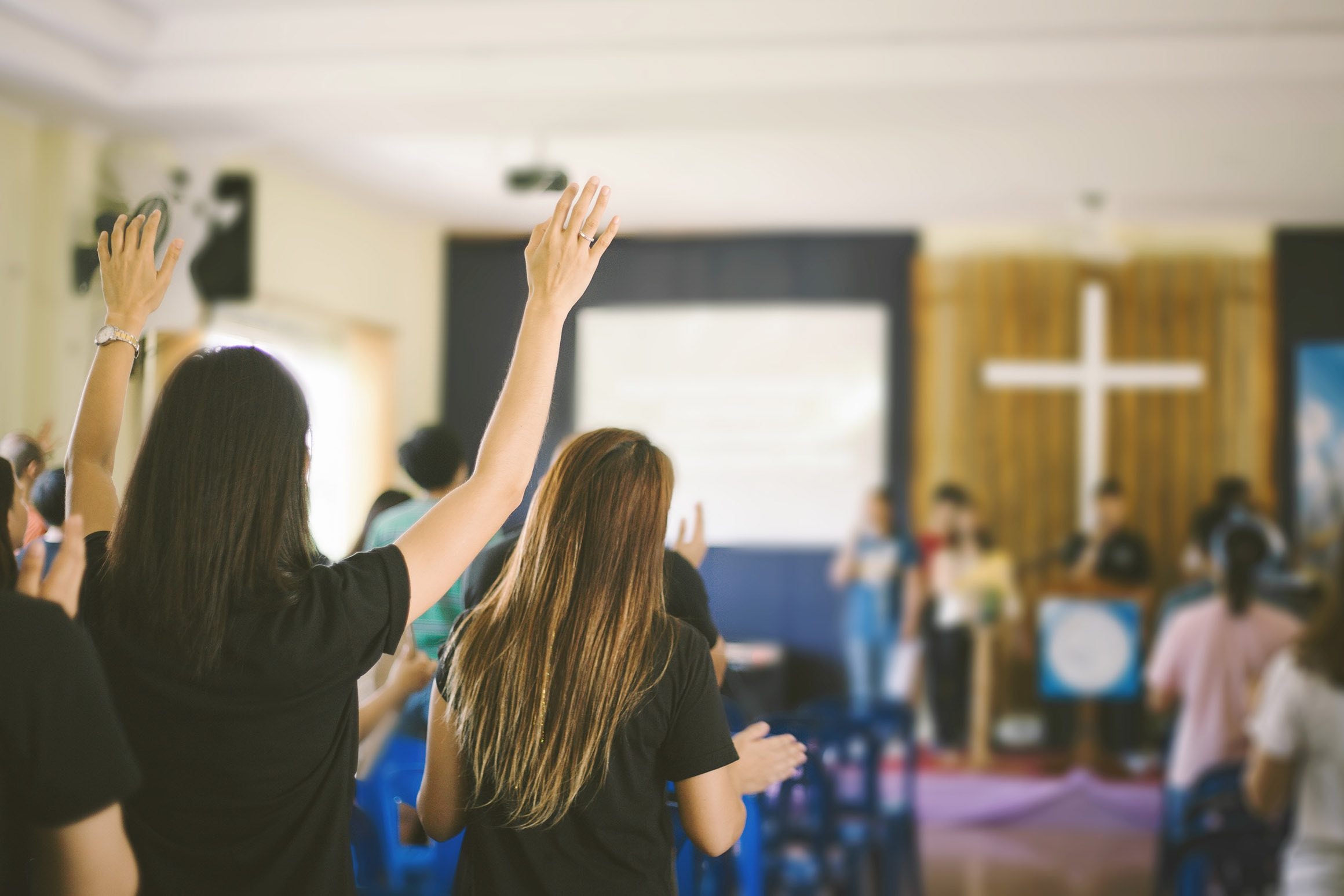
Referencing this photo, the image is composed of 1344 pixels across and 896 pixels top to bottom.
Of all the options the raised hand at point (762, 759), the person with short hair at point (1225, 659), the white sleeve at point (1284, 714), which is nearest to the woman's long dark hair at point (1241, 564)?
the person with short hair at point (1225, 659)

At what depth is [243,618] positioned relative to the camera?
105cm

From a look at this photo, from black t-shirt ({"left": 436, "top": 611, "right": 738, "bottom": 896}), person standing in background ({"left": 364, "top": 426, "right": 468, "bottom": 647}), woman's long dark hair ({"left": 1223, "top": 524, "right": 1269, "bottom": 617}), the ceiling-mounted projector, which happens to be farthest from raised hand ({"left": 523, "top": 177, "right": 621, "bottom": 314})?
the ceiling-mounted projector

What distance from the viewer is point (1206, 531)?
566cm

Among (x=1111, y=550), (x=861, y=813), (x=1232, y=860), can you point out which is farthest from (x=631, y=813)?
(x=1111, y=550)

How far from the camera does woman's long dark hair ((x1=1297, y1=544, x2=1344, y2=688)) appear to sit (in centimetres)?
170

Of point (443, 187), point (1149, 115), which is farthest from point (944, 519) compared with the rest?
point (443, 187)

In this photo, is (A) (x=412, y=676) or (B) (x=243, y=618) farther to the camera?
(A) (x=412, y=676)

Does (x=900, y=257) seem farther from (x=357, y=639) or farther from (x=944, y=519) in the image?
(x=357, y=639)

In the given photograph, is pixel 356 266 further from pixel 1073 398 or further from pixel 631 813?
pixel 631 813

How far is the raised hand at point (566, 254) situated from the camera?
1158mm

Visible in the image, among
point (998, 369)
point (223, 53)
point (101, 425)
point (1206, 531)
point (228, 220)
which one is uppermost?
point (223, 53)

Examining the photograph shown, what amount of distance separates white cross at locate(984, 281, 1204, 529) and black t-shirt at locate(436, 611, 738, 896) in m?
5.83

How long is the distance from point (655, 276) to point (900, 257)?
153cm

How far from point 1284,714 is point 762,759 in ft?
2.92
